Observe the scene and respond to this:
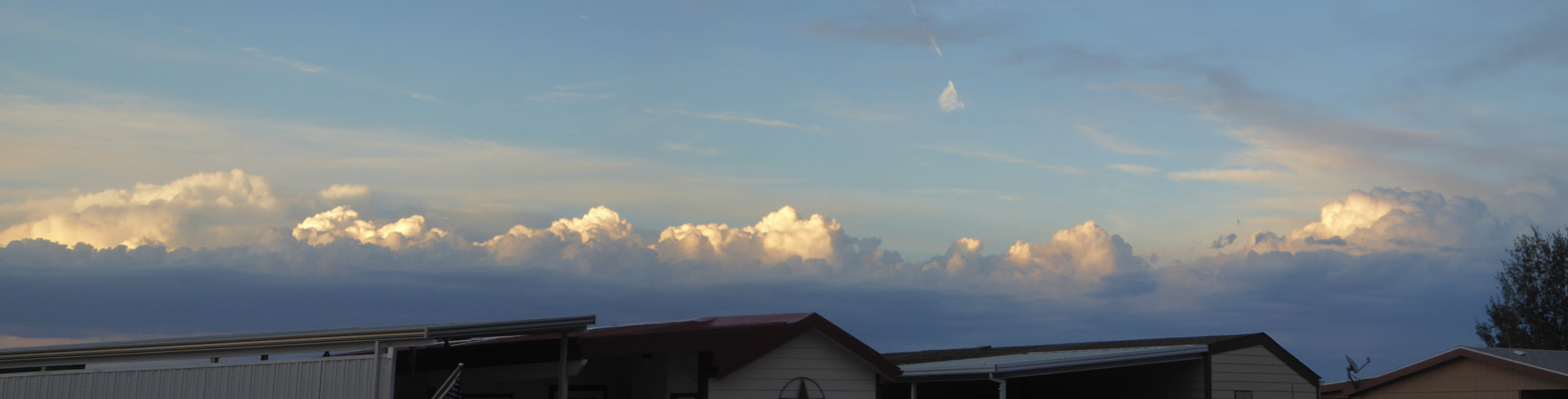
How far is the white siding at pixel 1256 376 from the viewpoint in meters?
25.0

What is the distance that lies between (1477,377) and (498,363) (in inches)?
925

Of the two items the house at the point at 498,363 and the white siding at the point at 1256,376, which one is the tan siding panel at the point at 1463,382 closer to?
the white siding at the point at 1256,376

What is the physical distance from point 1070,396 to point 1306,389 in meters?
5.86

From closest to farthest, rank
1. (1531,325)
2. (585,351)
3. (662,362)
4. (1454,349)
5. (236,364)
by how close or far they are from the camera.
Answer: (236,364) → (585,351) → (662,362) → (1454,349) → (1531,325)

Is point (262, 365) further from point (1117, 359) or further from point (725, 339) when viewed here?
point (1117, 359)

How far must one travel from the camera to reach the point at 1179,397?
2553cm

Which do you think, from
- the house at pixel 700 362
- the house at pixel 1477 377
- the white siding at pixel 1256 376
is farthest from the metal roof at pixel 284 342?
the house at pixel 1477 377

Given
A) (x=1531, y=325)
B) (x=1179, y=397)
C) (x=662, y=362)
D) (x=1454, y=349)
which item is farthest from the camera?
(x=1531, y=325)

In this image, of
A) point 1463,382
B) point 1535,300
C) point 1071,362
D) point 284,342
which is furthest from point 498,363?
point 1535,300

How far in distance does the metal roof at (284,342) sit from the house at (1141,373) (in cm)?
947

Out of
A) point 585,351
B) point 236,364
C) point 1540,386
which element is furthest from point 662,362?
point 1540,386

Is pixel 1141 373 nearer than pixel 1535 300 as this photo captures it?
Yes

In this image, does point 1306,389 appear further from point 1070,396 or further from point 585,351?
point 585,351

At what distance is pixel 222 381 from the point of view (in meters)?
15.2
